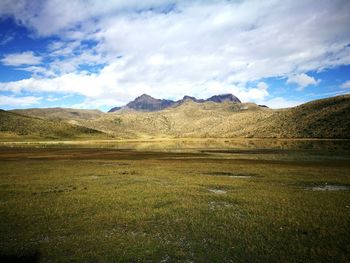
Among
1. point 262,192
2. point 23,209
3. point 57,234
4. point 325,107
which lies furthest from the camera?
point 325,107

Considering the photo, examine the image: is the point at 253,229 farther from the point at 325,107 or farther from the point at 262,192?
the point at 325,107

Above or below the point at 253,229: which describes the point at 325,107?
above

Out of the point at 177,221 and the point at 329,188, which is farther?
the point at 329,188

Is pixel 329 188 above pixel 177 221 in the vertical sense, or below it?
below

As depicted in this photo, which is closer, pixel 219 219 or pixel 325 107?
pixel 219 219

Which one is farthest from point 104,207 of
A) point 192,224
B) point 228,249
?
point 228,249

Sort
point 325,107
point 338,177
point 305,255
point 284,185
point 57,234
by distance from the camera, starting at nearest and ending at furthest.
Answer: point 305,255 < point 57,234 < point 284,185 < point 338,177 < point 325,107

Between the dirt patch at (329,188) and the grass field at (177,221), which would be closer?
the grass field at (177,221)

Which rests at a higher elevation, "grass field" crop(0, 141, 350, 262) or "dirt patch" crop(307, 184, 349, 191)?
"grass field" crop(0, 141, 350, 262)

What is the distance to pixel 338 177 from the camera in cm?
2898

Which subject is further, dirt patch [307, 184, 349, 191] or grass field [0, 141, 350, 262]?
dirt patch [307, 184, 349, 191]

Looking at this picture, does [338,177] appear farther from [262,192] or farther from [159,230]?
[159,230]

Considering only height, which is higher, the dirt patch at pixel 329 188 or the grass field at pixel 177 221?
the grass field at pixel 177 221

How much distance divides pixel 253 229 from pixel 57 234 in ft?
31.9
